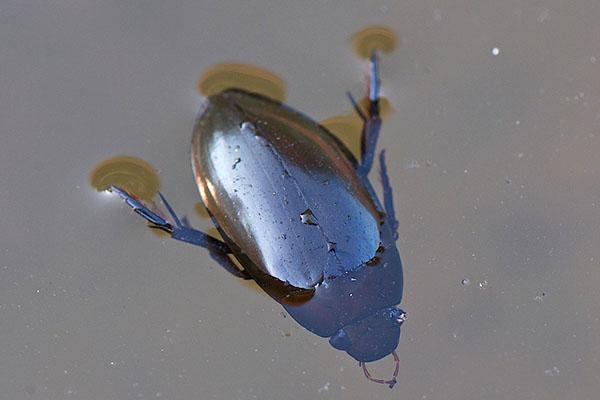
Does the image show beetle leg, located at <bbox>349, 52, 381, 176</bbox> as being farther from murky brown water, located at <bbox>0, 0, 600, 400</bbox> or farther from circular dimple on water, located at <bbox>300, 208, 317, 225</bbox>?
circular dimple on water, located at <bbox>300, 208, 317, 225</bbox>

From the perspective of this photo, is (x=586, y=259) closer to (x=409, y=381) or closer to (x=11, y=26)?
(x=409, y=381)

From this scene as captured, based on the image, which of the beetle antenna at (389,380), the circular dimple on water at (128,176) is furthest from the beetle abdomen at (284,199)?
the beetle antenna at (389,380)

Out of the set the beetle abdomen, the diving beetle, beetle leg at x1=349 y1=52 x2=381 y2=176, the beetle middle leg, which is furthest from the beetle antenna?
beetle leg at x1=349 y1=52 x2=381 y2=176

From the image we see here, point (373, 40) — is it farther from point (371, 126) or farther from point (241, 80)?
point (241, 80)

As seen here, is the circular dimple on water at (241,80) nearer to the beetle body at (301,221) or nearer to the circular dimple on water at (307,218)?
the beetle body at (301,221)

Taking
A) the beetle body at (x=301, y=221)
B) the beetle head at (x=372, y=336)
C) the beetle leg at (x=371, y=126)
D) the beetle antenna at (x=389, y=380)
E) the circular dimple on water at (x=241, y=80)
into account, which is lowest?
the beetle antenna at (x=389, y=380)

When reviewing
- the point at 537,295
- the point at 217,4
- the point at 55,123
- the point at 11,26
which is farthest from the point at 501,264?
the point at 11,26

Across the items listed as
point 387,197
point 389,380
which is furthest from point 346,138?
point 389,380
